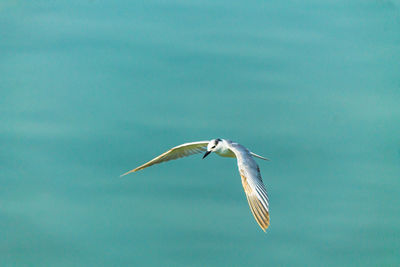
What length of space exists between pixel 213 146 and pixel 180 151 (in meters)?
1.11

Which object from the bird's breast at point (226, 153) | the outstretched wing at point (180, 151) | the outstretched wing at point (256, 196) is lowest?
the outstretched wing at point (256, 196)

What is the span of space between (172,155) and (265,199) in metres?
3.33

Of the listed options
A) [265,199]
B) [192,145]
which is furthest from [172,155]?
[265,199]

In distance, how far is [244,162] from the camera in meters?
9.85

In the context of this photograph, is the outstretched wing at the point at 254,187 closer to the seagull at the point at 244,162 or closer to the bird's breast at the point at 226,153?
the seagull at the point at 244,162

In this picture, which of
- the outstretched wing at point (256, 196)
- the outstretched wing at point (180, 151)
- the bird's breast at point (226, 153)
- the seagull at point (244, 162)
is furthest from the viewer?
the outstretched wing at point (180, 151)

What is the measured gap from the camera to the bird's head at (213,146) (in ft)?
35.8

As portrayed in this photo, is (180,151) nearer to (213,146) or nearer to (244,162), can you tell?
(213,146)

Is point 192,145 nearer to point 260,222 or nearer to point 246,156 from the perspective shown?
point 246,156

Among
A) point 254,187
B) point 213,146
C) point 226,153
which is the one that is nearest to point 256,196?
point 254,187

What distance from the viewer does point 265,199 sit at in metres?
9.12

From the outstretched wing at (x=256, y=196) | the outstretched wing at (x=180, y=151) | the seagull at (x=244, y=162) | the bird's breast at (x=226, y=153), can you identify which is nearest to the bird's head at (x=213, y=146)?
the seagull at (x=244, y=162)

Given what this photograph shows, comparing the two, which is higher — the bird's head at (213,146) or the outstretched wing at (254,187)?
the bird's head at (213,146)

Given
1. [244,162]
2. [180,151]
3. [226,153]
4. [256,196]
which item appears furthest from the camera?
[180,151]
